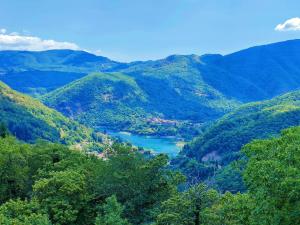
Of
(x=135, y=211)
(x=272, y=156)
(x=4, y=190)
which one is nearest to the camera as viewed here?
(x=272, y=156)

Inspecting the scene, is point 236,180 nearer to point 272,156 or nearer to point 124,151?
point 124,151

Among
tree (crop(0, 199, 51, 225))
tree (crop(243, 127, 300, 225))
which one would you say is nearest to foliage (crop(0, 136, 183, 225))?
tree (crop(0, 199, 51, 225))

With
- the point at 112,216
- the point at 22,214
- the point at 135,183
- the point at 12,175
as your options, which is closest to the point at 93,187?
the point at 135,183

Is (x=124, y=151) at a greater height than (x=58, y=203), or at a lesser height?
greater

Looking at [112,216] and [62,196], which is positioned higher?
[62,196]

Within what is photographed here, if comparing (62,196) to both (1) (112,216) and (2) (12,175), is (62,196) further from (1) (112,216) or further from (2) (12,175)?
(2) (12,175)

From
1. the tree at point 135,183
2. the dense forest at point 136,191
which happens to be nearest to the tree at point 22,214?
the dense forest at point 136,191

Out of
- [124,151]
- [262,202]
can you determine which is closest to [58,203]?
[124,151]

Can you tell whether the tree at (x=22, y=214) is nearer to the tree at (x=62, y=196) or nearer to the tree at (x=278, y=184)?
the tree at (x=62, y=196)
